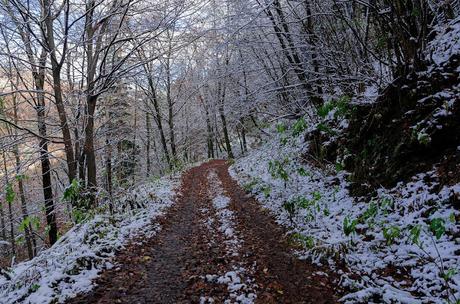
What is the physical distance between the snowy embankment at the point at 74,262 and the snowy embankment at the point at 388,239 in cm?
344

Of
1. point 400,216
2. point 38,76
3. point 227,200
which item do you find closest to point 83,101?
point 38,76

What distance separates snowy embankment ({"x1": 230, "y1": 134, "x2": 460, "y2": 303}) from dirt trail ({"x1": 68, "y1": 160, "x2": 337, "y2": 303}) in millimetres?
386

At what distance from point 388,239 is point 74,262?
4939mm

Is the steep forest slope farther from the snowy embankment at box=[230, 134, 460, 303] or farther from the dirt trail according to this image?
the dirt trail

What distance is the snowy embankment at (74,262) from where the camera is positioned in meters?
4.25

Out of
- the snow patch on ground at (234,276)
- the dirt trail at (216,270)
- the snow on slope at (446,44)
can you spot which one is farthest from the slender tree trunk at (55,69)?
the snow on slope at (446,44)

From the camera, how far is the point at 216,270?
489 centimetres

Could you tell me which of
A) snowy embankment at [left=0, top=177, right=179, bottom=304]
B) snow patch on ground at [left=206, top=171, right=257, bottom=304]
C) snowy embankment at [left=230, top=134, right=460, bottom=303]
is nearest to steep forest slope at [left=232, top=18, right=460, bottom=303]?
snowy embankment at [left=230, top=134, right=460, bottom=303]

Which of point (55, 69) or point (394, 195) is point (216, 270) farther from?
point (55, 69)

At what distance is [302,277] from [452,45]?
5692 mm

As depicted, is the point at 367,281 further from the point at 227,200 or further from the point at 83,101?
the point at 83,101

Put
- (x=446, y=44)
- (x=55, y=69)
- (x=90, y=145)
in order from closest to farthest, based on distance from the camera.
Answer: (x=446, y=44)
(x=55, y=69)
(x=90, y=145)

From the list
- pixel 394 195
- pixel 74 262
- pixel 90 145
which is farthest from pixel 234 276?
pixel 90 145

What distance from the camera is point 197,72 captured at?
28172 millimetres
